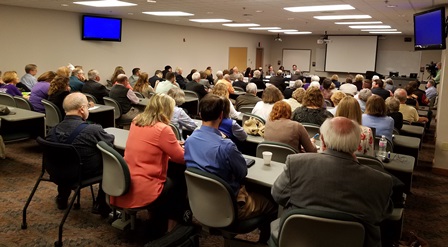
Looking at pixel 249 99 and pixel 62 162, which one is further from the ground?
pixel 249 99

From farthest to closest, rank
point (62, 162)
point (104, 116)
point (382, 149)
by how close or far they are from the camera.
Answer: point (104, 116) → point (382, 149) → point (62, 162)

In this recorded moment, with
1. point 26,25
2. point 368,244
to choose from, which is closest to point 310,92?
point 368,244

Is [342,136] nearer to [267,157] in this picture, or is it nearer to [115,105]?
[267,157]

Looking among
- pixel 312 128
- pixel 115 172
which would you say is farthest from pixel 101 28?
pixel 115 172

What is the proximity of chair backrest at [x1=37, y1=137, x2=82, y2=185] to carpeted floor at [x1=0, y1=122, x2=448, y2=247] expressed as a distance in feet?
1.84

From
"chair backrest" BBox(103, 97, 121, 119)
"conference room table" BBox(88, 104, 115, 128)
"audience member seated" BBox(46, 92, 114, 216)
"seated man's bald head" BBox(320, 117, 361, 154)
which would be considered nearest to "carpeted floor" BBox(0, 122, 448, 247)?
"audience member seated" BBox(46, 92, 114, 216)

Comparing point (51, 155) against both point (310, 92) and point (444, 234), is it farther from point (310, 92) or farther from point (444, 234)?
point (444, 234)

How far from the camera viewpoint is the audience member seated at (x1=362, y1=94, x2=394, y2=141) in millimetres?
4246

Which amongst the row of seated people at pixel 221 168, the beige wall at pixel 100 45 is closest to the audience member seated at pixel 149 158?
the row of seated people at pixel 221 168

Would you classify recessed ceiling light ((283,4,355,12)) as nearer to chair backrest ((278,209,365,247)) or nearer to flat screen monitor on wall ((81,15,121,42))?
flat screen monitor on wall ((81,15,121,42))

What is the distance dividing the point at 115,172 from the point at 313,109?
2.69 meters

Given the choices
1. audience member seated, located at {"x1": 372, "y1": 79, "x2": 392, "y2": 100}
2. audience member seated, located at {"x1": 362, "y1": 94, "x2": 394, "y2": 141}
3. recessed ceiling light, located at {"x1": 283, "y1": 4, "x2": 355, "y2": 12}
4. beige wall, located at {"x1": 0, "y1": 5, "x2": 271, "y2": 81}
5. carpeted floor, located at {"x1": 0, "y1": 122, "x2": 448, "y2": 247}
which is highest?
recessed ceiling light, located at {"x1": 283, "y1": 4, "x2": 355, "y2": 12}

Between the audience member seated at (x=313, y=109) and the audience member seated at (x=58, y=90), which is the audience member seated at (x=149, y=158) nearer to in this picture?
the audience member seated at (x=313, y=109)

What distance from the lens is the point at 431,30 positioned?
6.02 meters
